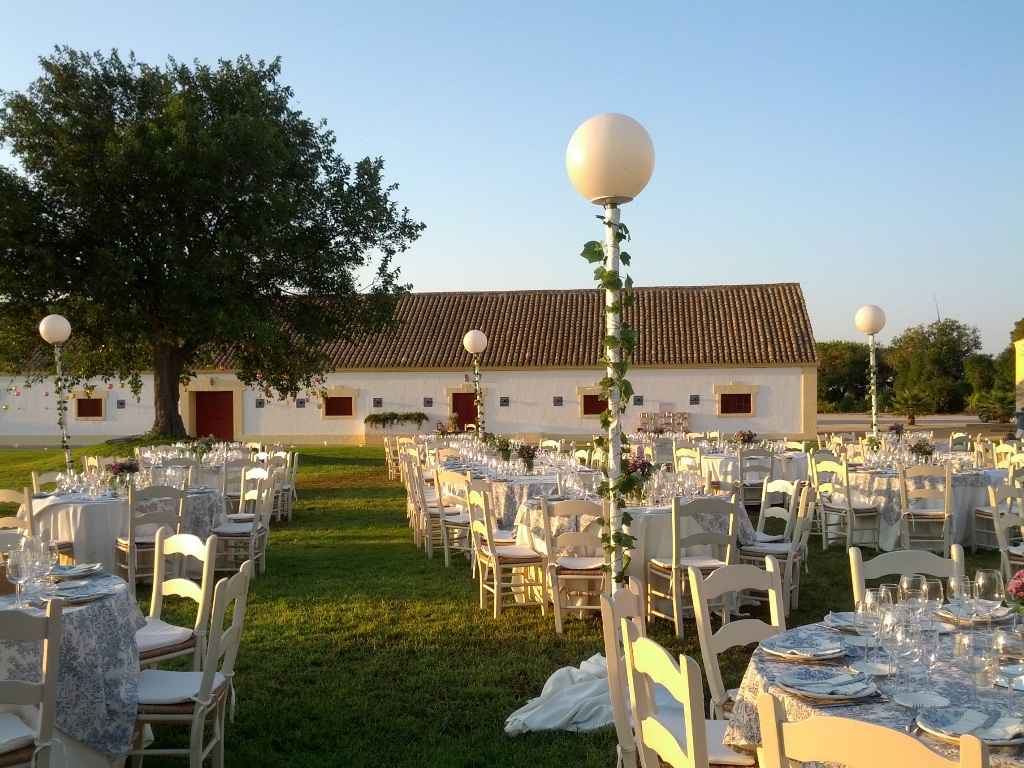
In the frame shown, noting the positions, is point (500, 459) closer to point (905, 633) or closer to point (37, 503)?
point (37, 503)

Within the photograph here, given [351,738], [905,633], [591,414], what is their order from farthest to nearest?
[591,414] → [351,738] → [905,633]

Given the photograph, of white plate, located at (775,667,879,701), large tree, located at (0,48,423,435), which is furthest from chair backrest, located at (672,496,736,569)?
large tree, located at (0,48,423,435)

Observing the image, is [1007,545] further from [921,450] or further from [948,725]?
[948,725]

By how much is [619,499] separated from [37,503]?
254 inches

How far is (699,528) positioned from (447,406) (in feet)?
81.9

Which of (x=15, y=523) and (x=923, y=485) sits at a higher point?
(x=15, y=523)

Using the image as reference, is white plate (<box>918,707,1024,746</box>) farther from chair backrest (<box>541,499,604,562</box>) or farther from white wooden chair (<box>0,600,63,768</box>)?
chair backrest (<box>541,499,604,562</box>)

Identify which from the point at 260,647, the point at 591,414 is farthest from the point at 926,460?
the point at 591,414

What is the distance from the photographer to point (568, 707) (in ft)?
17.9

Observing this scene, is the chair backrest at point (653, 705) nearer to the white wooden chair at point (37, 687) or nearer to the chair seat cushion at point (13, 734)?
the white wooden chair at point (37, 687)

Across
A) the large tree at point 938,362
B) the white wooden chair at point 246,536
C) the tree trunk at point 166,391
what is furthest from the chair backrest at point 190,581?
the large tree at point 938,362

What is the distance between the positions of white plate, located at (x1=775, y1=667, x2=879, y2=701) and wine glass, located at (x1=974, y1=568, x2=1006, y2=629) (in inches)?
36.0

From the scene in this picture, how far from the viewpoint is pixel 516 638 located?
719 cm

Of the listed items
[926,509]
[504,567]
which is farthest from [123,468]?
[926,509]
